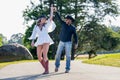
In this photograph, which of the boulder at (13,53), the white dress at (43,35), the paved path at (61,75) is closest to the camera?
the paved path at (61,75)

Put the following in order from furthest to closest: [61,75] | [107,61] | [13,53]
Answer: [13,53], [107,61], [61,75]

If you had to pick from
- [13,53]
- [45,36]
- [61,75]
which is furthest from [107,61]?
[13,53]

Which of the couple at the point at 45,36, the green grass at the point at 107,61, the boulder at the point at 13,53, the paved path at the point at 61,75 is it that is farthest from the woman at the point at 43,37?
the boulder at the point at 13,53

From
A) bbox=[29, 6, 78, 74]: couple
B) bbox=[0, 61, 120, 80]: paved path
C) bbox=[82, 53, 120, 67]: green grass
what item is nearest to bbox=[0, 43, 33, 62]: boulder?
bbox=[82, 53, 120, 67]: green grass

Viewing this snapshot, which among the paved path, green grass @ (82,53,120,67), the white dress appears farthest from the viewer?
green grass @ (82,53,120,67)

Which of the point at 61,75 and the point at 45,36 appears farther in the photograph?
the point at 45,36

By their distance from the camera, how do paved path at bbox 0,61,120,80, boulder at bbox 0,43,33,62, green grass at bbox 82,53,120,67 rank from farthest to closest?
1. boulder at bbox 0,43,33,62
2. green grass at bbox 82,53,120,67
3. paved path at bbox 0,61,120,80

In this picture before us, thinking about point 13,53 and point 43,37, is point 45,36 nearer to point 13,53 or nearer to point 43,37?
point 43,37

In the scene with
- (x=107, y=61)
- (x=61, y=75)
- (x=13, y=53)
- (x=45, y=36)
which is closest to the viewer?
(x=61, y=75)

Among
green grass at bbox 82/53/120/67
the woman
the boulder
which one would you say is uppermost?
the woman

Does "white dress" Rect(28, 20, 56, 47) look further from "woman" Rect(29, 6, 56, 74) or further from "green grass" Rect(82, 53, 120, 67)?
"green grass" Rect(82, 53, 120, 67)

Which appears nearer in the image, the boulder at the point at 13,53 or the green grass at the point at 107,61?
the green grass at the point at 107,61

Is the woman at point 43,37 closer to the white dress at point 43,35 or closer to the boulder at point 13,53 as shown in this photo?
the white dress at point 43,35

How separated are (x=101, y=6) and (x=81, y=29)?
14.6 ft
